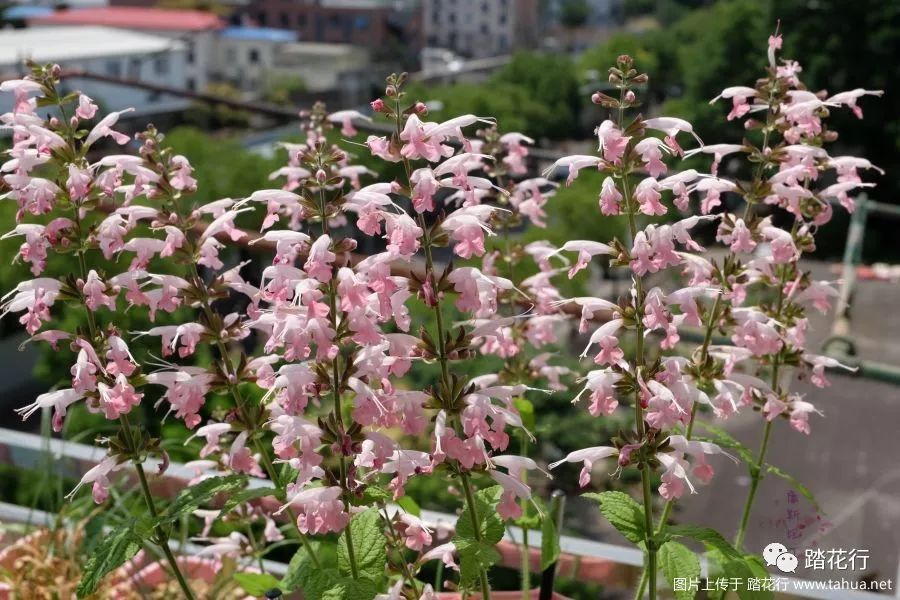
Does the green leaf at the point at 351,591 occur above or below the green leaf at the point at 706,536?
below

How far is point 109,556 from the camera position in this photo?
3.87 ft

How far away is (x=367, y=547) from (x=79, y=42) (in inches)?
1794

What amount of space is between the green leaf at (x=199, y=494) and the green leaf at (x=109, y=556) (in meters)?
0.05

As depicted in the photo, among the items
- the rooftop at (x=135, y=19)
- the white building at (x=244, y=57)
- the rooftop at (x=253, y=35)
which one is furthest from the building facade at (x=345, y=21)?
the rooftop at (x=135, y=19)

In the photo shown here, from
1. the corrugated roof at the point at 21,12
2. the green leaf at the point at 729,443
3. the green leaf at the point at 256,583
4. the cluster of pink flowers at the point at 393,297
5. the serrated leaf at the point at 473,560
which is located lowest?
the corrugated roof at the point at 21,12

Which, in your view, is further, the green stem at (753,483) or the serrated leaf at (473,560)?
the green stem at (753,483)

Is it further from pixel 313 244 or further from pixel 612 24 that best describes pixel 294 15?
pixel 313 244

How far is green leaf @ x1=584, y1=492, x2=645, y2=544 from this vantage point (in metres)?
1.20

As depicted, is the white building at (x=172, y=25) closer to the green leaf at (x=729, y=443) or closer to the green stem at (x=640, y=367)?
the green leaf at (x=729, y=443)

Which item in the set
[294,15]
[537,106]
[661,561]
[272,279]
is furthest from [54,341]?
[294,15]

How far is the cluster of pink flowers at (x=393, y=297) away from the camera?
107 centimetres

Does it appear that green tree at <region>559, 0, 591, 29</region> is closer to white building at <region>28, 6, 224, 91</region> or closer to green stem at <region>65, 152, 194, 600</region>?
white building at <region>28, 6, 224, 91</region>

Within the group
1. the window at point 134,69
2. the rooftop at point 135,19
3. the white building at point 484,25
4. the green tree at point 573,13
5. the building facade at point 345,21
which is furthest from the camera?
the green tree at point 573,13

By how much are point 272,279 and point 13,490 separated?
8.64 ft
